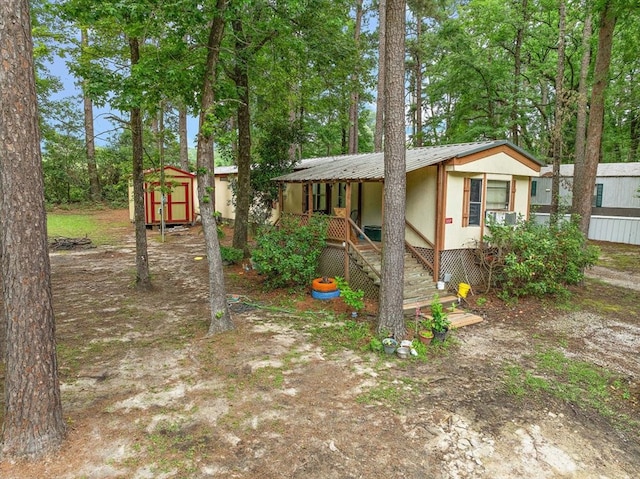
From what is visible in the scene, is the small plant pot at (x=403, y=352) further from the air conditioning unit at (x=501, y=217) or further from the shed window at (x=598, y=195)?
the shed window at (x=598, y=195)

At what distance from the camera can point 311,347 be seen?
610 centimetres

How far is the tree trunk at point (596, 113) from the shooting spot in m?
9.01

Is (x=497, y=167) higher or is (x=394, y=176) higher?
(x=497, y=167)

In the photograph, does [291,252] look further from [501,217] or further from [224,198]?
[224,198]

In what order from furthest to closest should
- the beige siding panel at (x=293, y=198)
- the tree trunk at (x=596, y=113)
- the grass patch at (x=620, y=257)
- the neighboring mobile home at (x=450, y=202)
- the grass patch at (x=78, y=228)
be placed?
the grass patch at (x=78, y=228)
the beige siding panel at (x=293, y=198)
the grass patch at (x=620, y=257)
the tree trunk at (x=596, y=113)
the neighboring mobile home at (x=450, y=202)

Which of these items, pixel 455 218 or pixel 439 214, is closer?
pixel 439 214

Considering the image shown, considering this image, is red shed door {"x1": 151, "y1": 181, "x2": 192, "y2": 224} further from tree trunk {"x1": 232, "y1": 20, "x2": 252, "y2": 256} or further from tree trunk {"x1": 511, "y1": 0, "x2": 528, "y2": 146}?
tree trunk {"x1": 511, "y1": 0, "x2": 528, "y2": 146}

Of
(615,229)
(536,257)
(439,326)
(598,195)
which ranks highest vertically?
(598,195)

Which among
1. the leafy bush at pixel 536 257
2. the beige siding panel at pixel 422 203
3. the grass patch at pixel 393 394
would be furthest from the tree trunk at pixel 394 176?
the leafy bush at pixel 536 257

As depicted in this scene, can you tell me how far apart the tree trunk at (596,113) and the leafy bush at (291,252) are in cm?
663

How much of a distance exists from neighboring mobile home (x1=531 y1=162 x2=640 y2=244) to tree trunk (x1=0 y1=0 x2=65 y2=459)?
51.9 feet

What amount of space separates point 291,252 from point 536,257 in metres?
5.31

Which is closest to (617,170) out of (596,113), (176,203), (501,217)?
(596,113)

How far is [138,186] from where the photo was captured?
8766mm
